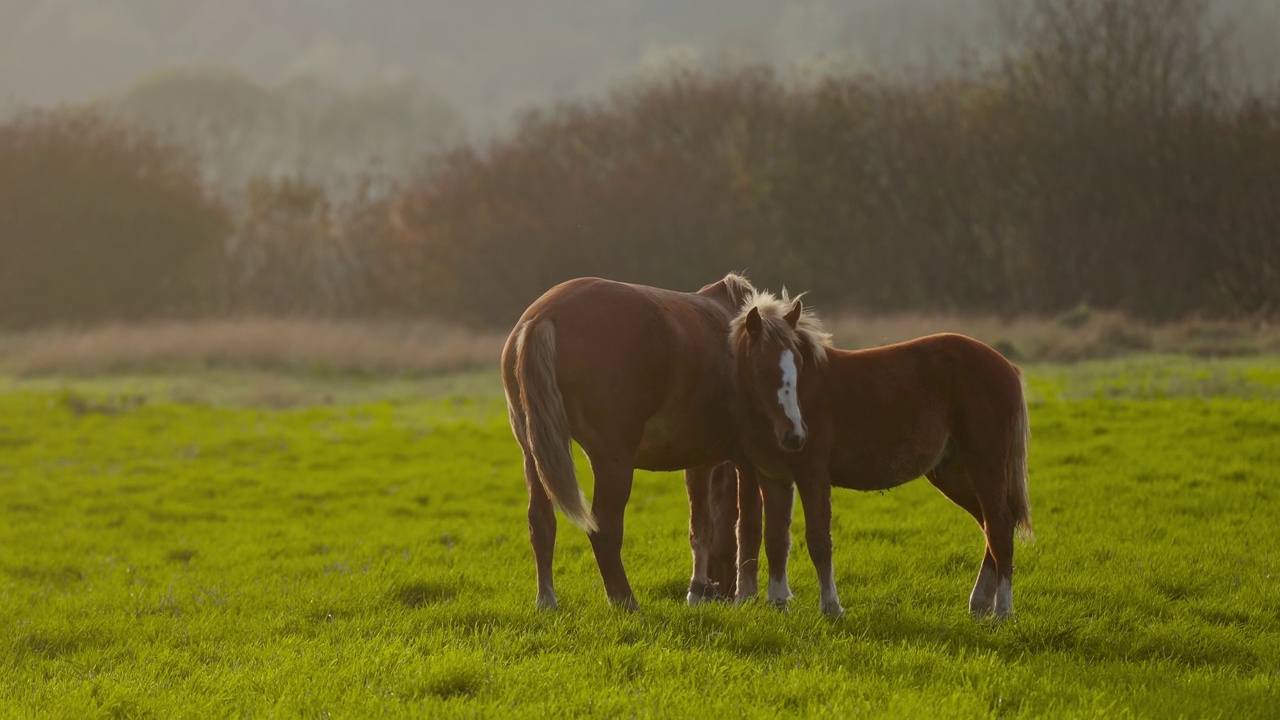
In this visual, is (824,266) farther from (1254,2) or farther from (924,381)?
(924,381)

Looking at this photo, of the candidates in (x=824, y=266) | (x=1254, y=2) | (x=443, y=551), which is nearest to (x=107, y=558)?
(x=443, y=551)

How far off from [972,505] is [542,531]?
3.01m

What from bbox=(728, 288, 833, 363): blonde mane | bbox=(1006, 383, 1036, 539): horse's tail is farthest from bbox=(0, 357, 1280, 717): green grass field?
bbox=(728, 288, 833, 363): blonde mane

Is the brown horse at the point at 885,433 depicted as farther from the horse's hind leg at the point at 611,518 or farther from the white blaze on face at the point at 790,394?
the horse's hind leg at the point at 611,518

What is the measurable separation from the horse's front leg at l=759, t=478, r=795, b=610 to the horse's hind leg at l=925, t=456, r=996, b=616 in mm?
1089

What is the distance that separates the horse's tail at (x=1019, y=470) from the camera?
679 centimetres

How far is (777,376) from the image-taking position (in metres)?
6.23

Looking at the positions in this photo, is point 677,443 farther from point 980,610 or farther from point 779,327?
point 980,610

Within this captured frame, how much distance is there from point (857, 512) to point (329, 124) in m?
63.3

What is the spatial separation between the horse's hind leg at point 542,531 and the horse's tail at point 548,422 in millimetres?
557

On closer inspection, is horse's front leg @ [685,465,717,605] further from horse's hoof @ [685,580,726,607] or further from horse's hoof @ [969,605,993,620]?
horse's hoof @ [969,605,993,620]

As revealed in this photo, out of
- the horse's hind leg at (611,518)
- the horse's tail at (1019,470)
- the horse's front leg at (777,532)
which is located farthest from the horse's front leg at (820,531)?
the horse's tail at (1019,470)

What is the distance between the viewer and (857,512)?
10477 mm

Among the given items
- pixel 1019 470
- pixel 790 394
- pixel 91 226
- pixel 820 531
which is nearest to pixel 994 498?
pixel 1019 470
